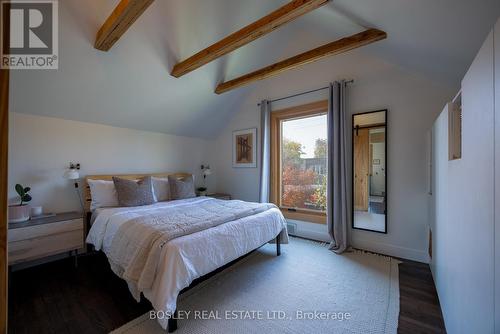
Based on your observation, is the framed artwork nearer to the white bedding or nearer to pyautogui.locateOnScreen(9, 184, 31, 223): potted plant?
the white bedding

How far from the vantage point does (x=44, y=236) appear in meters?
2.34

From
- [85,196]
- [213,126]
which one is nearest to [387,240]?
[213,126]

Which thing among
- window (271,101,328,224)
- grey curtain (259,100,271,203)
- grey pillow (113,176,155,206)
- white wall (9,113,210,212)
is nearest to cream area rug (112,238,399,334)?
window (271,101,328,224)

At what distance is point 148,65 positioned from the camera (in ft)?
9.02

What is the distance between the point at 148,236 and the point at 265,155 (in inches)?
100

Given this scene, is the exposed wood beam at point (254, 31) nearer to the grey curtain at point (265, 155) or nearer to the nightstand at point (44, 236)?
the grey curtain at point (265, 155)

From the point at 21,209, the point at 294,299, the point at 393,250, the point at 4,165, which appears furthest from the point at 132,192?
the point at 393,250

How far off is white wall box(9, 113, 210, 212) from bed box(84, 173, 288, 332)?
0.66 metres

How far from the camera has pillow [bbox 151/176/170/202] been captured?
3491 millimetres

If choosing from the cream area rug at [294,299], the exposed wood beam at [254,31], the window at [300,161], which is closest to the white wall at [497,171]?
the cream area rug at [294,299]

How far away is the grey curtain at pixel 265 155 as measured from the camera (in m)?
3.91

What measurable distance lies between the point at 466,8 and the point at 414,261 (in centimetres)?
269

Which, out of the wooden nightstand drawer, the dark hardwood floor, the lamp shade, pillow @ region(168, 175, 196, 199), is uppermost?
the lamp shade

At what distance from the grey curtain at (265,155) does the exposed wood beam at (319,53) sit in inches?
30.2
